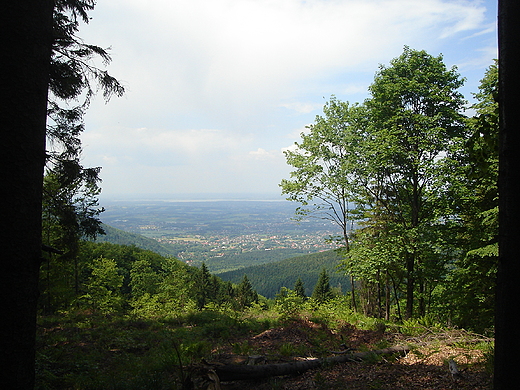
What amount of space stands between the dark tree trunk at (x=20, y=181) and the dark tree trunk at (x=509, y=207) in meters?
3.07

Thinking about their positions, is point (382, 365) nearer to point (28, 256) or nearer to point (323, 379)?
point (323, 379)

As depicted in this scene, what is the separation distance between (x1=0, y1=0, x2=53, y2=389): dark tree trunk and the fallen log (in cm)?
275

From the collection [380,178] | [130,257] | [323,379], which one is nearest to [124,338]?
[323,379]

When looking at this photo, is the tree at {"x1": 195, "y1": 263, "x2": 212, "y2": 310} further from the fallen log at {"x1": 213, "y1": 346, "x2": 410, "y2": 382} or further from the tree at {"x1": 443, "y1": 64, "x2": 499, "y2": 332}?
the fallen log at {"x1": 213, "y1": 346, "x2": 410, "y2": 382}

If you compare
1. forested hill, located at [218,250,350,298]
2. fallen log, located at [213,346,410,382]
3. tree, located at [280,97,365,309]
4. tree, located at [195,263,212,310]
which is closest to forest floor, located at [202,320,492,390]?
fallen log, located at [213,346,410,382]

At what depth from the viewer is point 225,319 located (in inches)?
413

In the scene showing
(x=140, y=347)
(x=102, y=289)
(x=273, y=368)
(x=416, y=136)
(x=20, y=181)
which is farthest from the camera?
(x=102, y=289)

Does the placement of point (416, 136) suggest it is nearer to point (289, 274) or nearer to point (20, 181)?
point (20, 181)

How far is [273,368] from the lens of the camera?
4566 millimetres

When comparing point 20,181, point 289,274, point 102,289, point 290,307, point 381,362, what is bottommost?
point 289,274

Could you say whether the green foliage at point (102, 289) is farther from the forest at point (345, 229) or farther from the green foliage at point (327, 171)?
the green foliage at point (327, 171)

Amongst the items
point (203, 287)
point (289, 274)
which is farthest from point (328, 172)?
point (289, 274)

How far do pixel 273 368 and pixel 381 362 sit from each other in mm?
2221

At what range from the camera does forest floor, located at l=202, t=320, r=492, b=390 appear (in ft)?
14.0
